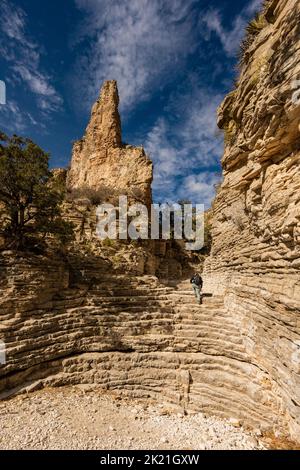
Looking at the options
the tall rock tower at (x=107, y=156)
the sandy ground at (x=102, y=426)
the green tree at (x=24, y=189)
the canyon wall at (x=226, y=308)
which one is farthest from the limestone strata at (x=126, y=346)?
the tall rock tower at (x=107, y=156)

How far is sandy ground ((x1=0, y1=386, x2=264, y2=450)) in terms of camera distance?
16.4ft

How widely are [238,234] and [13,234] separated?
29.5 ft

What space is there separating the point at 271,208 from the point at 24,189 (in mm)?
8601

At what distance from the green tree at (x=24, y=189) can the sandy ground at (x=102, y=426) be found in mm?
5471

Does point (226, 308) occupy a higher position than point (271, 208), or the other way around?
point (271, 208)

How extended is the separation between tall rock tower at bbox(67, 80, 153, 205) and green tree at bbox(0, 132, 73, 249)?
31.1ft

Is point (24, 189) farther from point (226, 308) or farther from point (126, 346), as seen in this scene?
point (226, 308)

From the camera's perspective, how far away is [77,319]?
832 centimetres

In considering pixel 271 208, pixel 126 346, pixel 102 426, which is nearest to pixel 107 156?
pixel 126 346

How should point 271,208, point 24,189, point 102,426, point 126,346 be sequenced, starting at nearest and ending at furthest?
point 102,426 < point 271,208 < point 126,346 < point 24,189

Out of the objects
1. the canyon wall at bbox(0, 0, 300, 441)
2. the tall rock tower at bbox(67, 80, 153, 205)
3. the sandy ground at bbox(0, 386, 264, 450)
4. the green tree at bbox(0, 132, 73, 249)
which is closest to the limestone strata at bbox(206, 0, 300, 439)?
the canyon wall at bbox(0, 0, 300, 441)

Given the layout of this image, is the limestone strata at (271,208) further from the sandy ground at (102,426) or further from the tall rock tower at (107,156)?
the tall rock tower at (107,156)

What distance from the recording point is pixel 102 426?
5.55m
